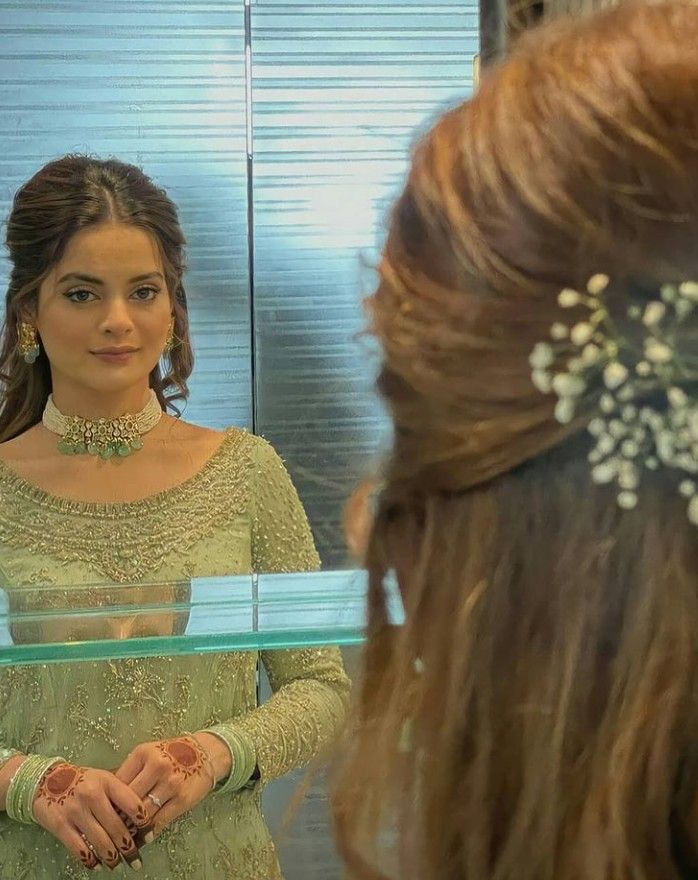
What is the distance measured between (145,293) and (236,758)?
33 cm

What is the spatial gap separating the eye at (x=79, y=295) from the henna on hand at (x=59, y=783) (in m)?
0.32

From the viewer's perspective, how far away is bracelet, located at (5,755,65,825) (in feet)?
2.06

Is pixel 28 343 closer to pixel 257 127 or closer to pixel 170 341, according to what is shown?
pixel 170 341

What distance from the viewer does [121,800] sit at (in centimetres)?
59

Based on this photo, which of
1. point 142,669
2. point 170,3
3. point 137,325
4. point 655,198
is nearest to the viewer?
point 655,198

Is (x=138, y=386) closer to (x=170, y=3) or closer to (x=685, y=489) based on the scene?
(x=685, y=489)

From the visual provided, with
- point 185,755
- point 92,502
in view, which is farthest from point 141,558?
point 185,755

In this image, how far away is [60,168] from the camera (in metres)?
0.80

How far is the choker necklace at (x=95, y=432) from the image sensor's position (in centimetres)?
76

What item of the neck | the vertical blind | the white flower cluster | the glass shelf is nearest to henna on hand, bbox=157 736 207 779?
the glass shelf

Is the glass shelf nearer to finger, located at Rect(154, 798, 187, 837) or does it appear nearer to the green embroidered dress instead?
the green embroidered dress

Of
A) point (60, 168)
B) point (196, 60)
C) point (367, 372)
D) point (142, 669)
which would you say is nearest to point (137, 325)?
point (60, 168)

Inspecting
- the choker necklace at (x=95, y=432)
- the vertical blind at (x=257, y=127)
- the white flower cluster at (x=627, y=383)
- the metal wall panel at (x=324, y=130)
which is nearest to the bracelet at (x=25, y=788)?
the choker necklace at (x=95, y=432)

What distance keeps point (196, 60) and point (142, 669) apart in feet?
3.69
